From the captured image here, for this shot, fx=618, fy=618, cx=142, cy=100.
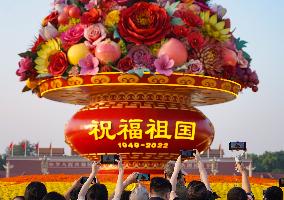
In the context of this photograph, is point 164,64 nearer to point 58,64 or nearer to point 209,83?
point 209,83

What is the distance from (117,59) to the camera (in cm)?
1379

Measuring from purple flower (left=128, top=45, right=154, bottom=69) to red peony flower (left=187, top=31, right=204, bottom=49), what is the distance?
3.30 feet

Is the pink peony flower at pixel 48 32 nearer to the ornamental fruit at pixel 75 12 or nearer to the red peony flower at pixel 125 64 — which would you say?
the ornamental fruit at pixel 75 12

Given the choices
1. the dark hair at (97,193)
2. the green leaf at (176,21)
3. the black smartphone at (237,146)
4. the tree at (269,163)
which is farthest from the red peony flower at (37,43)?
the tree at (269,163)

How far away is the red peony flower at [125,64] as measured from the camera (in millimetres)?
13617

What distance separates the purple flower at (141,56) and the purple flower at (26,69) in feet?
8.75

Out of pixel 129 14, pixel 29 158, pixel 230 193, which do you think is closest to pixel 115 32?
pixel 129 14

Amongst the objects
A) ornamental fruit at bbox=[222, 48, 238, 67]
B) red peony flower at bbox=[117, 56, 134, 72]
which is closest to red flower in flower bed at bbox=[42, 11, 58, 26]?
red peony flower at bbox=[117, 56, 134, 72]

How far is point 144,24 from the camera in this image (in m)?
13.6

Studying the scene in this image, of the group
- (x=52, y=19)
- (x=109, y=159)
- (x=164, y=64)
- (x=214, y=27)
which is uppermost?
(x=52, y=19)

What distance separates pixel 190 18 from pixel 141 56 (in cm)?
150

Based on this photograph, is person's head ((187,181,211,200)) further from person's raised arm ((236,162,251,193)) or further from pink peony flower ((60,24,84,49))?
pink peony flower ((60,24,84,49))

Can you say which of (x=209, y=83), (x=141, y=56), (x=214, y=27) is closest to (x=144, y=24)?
(x=141, y=56)

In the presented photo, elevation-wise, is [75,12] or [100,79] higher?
[75,12]
